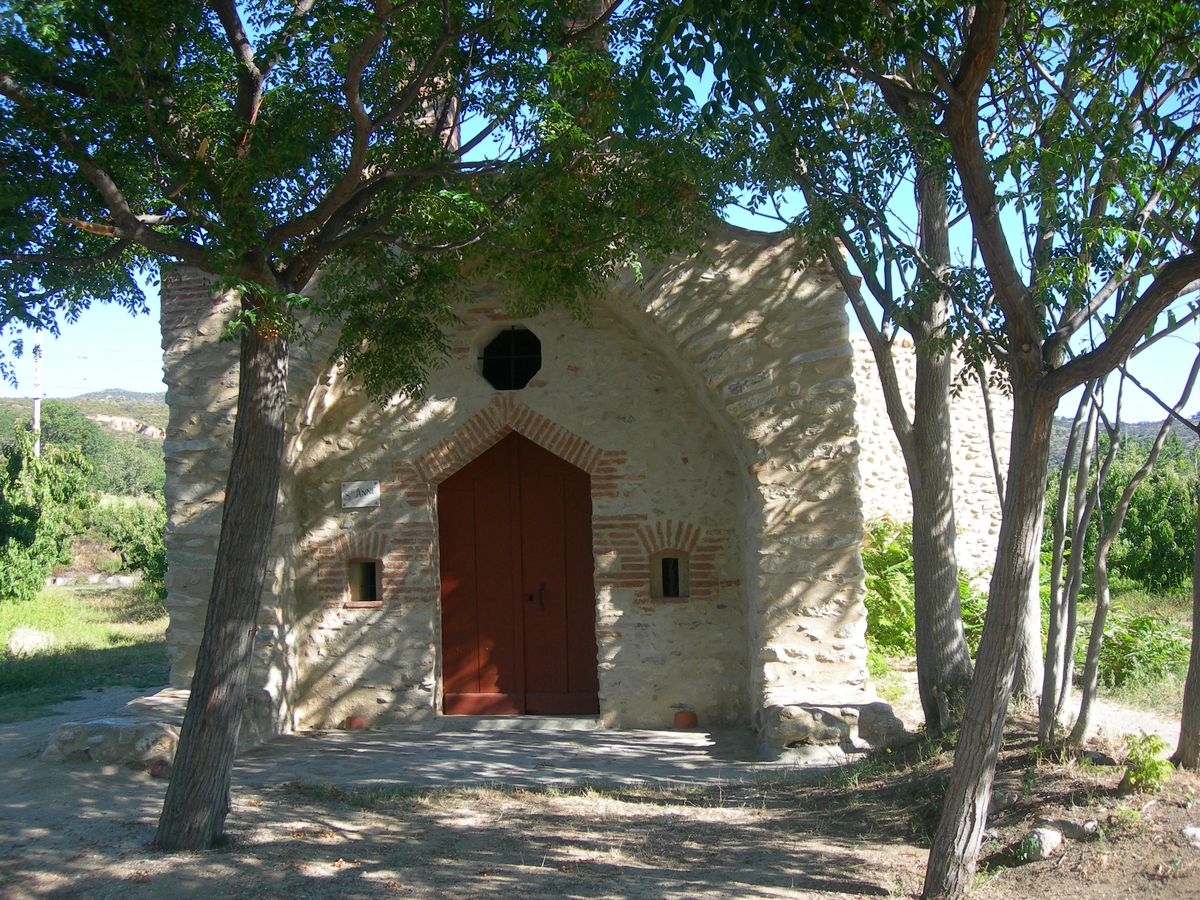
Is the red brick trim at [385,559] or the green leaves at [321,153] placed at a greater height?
the green leaves at [321,153]

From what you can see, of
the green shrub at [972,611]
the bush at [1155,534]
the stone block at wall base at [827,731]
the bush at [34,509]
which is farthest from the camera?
the bush at [34,509]

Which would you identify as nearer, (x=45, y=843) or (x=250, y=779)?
(x=45, y=843)

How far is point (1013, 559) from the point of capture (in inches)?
154

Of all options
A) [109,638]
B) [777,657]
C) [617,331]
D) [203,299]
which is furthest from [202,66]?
[109,638]

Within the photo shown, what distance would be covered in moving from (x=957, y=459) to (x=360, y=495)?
752 centimetres

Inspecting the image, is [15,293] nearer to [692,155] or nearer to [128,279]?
[128,279]

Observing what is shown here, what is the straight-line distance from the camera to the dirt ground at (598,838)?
4.25 meters

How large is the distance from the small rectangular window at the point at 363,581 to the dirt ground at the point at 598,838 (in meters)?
2.26

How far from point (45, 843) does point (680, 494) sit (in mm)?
4647

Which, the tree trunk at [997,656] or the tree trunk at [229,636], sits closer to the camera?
the tree trunk at [997,656]

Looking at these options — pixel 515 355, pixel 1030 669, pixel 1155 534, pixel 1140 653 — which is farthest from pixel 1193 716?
pixel 1155 534

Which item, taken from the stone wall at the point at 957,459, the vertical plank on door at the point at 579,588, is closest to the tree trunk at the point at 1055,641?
the vertical plank on door at the point at 579,588

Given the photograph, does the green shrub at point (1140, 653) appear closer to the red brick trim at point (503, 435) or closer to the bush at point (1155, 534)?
the red brick trim at point (503, 435)

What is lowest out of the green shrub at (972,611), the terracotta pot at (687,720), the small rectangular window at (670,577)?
the terracotta pot at (687,720)
